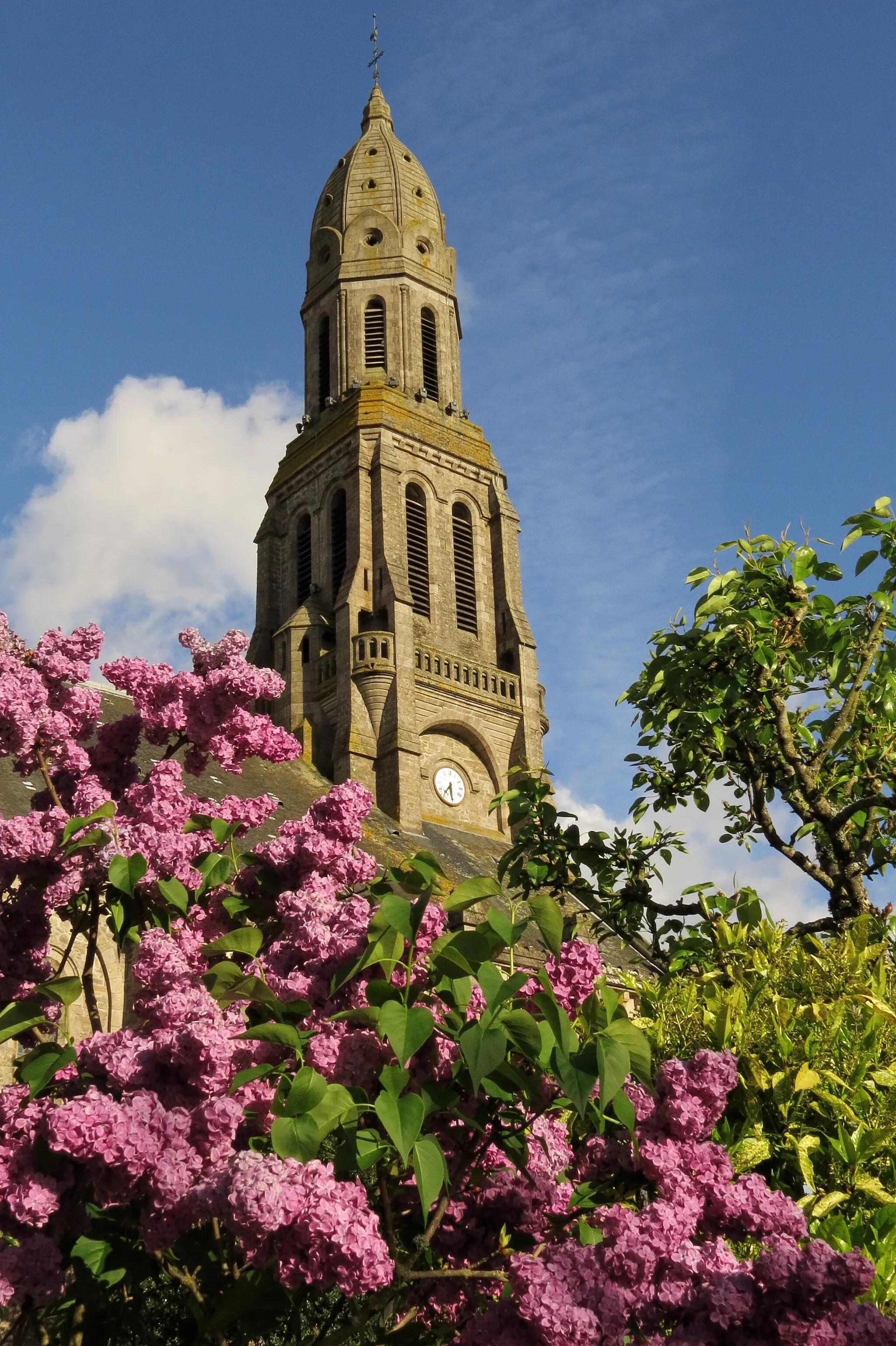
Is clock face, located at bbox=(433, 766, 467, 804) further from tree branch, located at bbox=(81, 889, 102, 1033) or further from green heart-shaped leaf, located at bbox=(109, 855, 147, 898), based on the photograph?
green heart-shaped leaf, located at bbox=(109, 855, 147, 898)

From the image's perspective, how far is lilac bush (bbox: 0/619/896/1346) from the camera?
3650mm

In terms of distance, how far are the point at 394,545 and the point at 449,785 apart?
6.80 meters

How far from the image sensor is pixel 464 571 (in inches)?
1515

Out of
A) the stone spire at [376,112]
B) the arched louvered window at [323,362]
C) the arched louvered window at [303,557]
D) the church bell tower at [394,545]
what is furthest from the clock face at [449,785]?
the stone spire at [376,112]

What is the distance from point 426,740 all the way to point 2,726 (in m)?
28.9

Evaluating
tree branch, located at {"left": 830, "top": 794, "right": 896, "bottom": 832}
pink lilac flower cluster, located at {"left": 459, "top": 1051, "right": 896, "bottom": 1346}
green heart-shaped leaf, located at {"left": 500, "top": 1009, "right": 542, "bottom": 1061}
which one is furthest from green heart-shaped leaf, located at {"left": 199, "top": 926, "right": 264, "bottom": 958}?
tree branch, located at {"left": 830, "top": 794, "right": 896, "bottom": 832}

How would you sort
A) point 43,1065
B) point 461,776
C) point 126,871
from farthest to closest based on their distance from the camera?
point 461,776, point 126,871, point 43,1065

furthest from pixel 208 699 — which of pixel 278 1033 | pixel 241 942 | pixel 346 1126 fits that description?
pixel 346 1126

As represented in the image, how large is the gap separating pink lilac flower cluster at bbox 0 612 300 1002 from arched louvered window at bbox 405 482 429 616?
29.3m

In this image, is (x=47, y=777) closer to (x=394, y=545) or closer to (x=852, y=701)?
(x=852, y=701)

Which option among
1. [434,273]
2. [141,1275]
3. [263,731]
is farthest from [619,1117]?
[434,273]

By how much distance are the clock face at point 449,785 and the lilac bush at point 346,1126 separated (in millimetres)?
28770

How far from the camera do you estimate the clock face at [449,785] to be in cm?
3434

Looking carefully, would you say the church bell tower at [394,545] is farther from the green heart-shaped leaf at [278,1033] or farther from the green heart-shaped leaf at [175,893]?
the green heart-shaped leaf at [278,1033]
